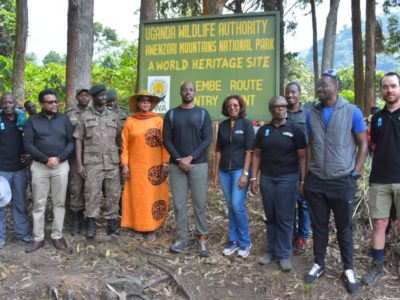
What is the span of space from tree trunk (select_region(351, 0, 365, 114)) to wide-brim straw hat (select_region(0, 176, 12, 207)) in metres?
10.1

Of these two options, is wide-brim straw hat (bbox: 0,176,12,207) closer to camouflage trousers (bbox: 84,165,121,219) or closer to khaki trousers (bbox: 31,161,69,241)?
khaki trousers (bbox: 31,161,69,241)

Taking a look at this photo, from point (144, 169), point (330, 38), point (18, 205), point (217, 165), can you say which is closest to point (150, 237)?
point (144, 169)

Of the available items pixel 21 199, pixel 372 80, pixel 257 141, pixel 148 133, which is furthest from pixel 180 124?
pixel 372 80

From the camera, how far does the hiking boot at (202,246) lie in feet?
16.9

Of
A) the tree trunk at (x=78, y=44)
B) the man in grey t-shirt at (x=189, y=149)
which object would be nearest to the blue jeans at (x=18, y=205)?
the tree trunk at (x=78, y=44)

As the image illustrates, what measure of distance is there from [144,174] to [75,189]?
2.89ft

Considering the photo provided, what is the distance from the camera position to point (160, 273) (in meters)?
4.80

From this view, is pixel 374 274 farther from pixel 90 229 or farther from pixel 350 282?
pixel 90 229

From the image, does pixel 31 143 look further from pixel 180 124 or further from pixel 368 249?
pixel 368 249

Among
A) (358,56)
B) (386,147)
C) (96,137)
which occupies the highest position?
(358,56)

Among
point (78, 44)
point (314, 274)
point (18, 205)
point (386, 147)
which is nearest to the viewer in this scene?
point (386, 147)

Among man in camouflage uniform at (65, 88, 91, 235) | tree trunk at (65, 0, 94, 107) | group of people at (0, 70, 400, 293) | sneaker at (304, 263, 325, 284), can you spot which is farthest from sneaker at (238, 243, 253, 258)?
tree trunk at (65, 0, 94, 107)

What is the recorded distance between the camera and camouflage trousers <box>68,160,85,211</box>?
5457 millimetres

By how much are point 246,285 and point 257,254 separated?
68cm
